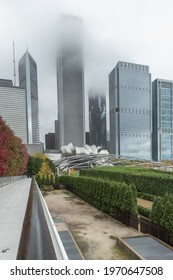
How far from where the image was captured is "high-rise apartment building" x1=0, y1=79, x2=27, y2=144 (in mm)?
94312

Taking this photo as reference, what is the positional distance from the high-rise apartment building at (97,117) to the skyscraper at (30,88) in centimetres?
4112

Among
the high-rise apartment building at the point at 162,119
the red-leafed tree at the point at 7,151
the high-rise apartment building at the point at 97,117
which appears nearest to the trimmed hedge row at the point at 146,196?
the red-leafed tree at the point at 7,151

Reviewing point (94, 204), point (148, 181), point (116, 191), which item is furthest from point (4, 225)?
point (148, 181)

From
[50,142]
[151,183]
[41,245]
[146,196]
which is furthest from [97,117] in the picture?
[41,245]

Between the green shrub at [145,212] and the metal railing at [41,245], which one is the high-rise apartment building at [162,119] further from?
the metal railing at [41,245]

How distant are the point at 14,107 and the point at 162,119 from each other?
2865 inches

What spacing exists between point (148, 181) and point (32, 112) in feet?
362

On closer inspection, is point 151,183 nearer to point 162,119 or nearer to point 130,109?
point 130,109

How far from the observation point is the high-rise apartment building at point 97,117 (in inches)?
5896

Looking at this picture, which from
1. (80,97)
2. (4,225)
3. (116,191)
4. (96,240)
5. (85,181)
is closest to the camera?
(4,225)

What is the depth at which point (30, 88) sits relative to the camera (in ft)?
382

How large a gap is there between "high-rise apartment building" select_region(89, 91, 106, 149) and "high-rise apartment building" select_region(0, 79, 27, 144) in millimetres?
55237

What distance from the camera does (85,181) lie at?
19.2 meters
